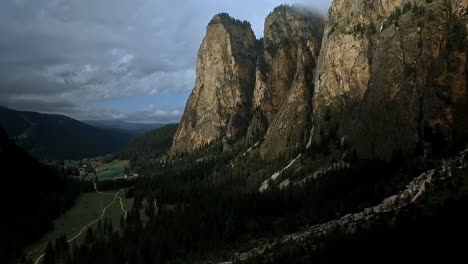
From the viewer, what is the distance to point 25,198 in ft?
445

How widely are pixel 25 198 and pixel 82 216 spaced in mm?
23232

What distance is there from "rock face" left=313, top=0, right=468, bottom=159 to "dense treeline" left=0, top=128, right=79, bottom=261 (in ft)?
353

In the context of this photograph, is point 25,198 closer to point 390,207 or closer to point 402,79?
point 390,207

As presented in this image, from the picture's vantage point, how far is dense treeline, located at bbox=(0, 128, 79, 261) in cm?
10381

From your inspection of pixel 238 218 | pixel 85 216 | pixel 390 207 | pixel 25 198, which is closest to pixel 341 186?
pixel 238 218

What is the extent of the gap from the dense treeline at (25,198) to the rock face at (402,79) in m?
108

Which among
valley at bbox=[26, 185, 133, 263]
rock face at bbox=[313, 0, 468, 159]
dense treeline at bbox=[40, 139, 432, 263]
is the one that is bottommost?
valley at bbox=[26, 185, 133, 263]

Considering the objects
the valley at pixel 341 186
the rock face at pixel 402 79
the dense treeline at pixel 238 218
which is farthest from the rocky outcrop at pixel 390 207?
the rock face at pixel 402 79

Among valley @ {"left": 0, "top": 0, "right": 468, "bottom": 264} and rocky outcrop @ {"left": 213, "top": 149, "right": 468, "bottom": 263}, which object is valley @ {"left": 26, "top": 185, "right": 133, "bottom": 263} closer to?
valley @ {"left": 0, "top": 0, "right": 468, "bottom": 264}

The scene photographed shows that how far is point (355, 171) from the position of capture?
9825 centimetres

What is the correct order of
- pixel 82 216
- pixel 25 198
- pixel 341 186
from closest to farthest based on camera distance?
pixel 341 186 < pixel 25 198 < pixel 82 216

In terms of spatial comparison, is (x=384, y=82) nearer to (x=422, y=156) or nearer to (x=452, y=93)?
(x=452, y=93)

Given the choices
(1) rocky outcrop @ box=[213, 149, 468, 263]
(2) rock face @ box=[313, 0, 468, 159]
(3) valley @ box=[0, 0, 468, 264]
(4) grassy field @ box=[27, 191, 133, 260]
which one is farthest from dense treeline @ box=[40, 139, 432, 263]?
(4) grassy field @ box=[27, 191, 133, 260]

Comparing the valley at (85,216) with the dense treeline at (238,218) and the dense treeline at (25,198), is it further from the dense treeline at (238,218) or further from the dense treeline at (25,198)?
the dense treeline at (238,218)
